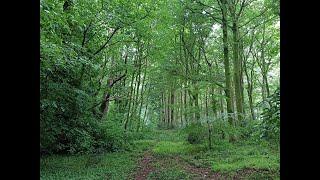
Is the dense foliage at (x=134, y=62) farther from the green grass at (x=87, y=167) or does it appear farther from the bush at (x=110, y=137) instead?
the green grass at (x=87, y=167)

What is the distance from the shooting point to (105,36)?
14430mm

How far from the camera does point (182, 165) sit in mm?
11734

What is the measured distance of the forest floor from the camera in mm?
9641

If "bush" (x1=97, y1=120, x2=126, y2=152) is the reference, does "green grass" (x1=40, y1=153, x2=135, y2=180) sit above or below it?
below

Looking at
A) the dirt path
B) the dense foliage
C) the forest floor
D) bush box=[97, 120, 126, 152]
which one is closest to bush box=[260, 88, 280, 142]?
the dense foliage

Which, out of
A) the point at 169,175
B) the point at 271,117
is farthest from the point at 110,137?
the point at 271,117

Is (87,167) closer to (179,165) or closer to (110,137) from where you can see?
(179,165)

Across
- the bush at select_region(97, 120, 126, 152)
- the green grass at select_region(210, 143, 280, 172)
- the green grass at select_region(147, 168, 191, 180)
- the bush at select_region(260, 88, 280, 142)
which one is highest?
the bush at select_region(260, 88, 280, 142)

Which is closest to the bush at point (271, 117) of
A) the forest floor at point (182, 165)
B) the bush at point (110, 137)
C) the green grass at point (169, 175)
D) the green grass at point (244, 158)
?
the forest floor at point (182, 165)

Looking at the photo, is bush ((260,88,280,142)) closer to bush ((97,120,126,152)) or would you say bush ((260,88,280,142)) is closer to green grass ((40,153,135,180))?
green grass ((40,153,135,180))

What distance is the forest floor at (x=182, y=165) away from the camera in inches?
380
